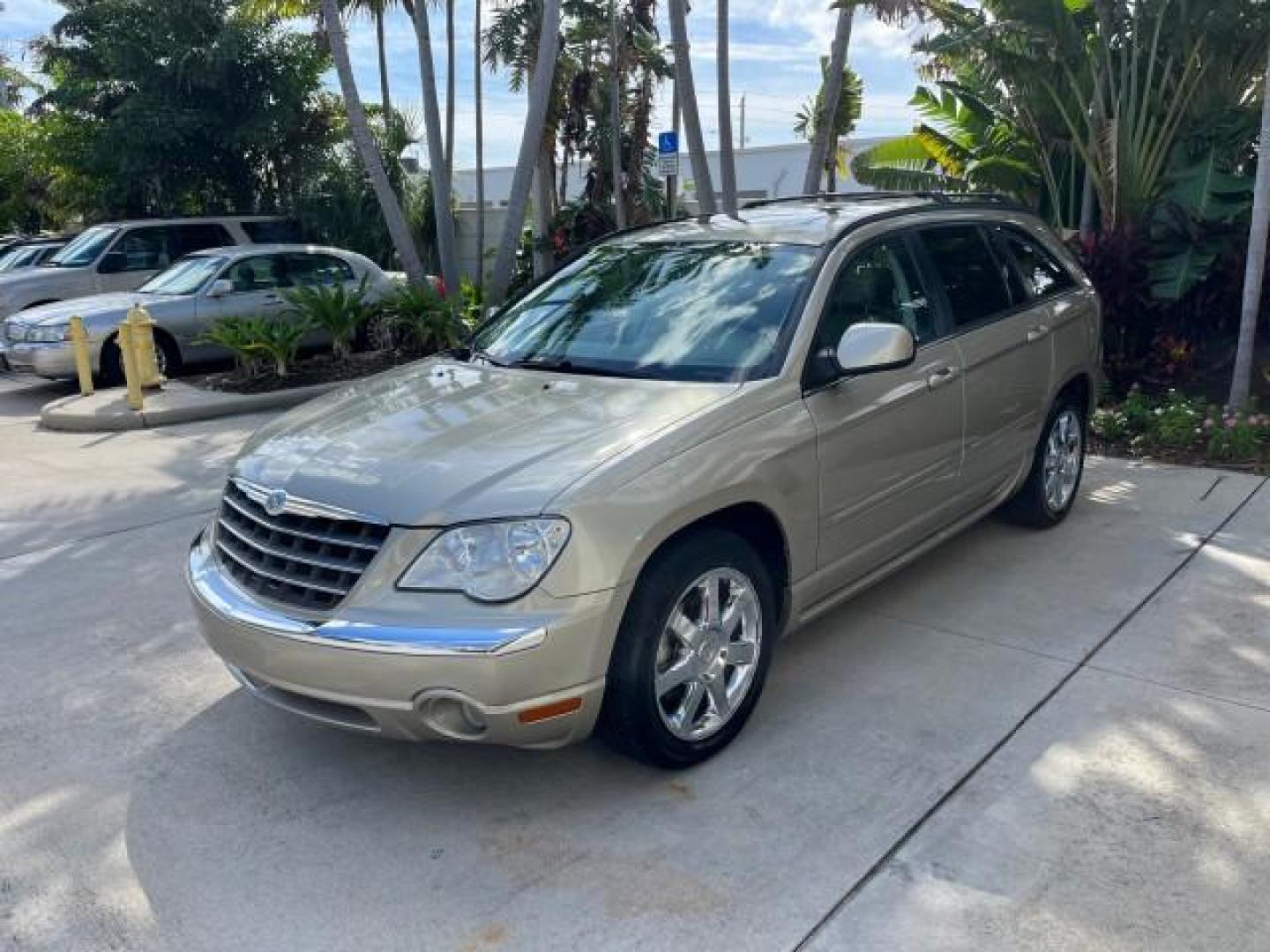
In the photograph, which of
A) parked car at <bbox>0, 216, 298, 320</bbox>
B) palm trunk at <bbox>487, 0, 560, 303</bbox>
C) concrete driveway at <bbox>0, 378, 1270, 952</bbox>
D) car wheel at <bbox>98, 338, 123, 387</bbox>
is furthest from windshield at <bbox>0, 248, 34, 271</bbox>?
concrete driveway at <bbox>0, 378, 1270, 952</bbox>

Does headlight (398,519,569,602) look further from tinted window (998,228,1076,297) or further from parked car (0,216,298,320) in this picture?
parked car (0,216,298,320)

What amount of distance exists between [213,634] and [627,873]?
1514 millimetres

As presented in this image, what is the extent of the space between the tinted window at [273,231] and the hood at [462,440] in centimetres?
1277

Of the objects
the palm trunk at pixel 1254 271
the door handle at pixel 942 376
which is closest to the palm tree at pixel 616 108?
the palm trunk at pixel 1254 271

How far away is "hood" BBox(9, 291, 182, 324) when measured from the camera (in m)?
11.8

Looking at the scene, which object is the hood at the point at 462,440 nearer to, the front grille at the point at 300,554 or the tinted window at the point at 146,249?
the front grille at the point at 300,554

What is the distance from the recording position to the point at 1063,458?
5.96 m

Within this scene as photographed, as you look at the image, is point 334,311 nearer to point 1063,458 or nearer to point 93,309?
point 93,309

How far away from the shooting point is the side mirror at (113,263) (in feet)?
47.1

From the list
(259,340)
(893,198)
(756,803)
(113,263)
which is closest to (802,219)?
(893,198)

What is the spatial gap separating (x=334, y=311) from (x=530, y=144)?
2.84 meters

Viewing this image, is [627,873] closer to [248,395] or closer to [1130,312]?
[1130,312]

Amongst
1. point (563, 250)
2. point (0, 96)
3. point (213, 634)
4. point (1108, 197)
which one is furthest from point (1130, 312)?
point (0, 96)

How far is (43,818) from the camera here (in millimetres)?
3482
